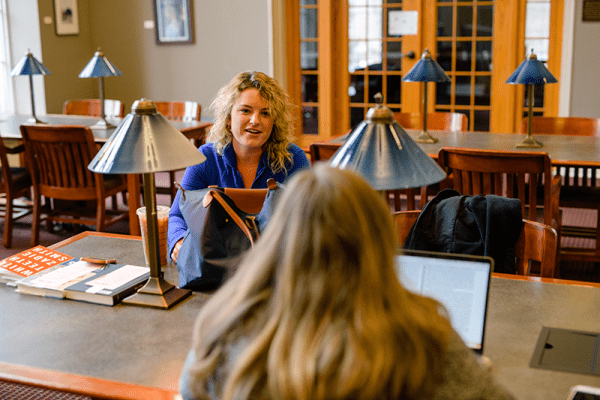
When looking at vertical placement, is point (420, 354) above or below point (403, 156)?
below

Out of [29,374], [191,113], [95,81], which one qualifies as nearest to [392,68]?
[191,113]

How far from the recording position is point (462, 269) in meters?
1.33

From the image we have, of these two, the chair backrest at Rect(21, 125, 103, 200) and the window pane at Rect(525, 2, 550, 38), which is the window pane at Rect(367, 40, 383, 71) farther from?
the chair backrest at Rect(21, 125, 103, 200)

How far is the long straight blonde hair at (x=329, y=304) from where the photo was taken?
0.81m

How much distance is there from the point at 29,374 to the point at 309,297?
80 centimetres

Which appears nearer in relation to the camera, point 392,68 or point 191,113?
point 191,113

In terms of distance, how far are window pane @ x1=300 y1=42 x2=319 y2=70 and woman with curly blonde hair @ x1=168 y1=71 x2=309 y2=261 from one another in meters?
Result: 4.32

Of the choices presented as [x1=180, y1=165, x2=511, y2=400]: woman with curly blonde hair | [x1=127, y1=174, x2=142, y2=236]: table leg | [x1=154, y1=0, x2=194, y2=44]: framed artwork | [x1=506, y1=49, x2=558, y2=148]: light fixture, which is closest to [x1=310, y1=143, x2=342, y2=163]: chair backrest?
[x1=506, y1=49, x2=558, y2=148]: light fixture

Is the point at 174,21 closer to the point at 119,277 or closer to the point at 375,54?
the point at 375,54

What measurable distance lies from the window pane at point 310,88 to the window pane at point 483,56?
1596mm

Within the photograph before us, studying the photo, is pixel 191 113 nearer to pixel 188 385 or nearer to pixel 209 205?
pixel 209 205

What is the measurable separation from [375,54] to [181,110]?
226 cm

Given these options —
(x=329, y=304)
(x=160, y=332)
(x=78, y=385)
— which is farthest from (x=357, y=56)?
(x=329, y=304)

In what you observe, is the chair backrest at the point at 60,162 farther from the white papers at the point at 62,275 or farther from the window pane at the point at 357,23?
the window pane at the point at 357,23
